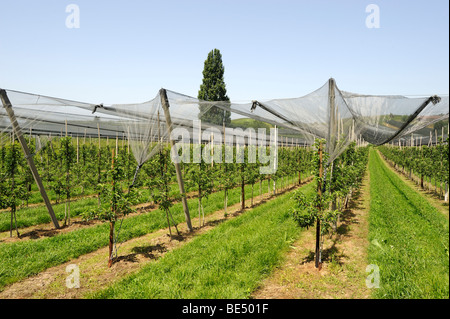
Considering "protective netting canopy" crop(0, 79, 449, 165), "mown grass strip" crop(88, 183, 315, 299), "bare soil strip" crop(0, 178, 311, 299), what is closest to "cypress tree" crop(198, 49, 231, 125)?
"protective netting canopy" crop(0, 79, 449, 165)

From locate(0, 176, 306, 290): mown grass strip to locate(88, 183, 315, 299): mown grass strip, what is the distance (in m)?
2.46

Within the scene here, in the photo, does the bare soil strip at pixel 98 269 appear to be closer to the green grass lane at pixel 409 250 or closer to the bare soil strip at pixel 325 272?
the bare soil strip at pixel 325 272

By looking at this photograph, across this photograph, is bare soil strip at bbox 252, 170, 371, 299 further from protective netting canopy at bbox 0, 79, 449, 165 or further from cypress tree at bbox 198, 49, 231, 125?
cypress tree at bbox 198, 49, 231, 125

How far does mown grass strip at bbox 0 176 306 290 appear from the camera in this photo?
19.7ft

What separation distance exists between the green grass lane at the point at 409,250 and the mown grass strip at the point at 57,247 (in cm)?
718

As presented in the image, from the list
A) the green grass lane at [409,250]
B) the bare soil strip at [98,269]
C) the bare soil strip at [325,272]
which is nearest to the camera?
the green grass lane at [409,250]

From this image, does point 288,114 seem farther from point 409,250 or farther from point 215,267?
point 409,250

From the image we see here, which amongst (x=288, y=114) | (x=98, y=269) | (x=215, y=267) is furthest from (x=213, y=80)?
(x=215, y=267)

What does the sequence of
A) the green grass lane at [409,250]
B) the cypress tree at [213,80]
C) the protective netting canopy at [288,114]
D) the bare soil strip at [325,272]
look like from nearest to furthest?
the green grass lane at [409,250]
the bare soil strip at [325,272]
the protective netting canopy at [288,114]
the cypress tree at [213,80]

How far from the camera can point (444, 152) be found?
50.0 feet

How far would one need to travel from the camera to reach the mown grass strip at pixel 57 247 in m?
6.01

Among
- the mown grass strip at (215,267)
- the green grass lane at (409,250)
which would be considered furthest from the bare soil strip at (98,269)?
the green grass lane at (409,250)

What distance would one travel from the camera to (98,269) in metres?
6.13
